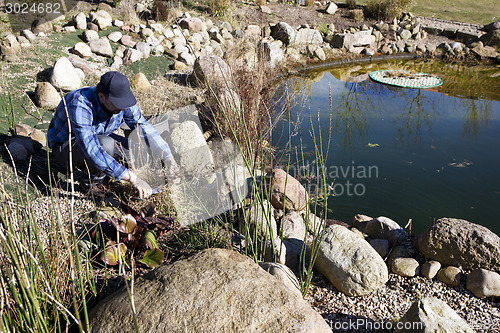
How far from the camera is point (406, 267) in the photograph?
101 inches

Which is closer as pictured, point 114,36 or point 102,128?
point 102,128

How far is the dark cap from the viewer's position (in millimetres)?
2771

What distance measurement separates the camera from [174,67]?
648 cm

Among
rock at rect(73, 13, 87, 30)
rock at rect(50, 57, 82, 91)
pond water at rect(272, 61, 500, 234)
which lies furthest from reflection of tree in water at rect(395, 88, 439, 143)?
rock at rect(73, 13, 87, 30)

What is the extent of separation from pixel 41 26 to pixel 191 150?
4169 millimetres

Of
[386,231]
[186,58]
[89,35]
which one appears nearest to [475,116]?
[386,231]

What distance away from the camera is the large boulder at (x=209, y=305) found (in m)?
1.53

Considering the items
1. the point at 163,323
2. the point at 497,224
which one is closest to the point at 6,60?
the point at 163,323

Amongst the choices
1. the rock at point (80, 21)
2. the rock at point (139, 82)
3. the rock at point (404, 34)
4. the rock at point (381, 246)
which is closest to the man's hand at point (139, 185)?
the rock at point (381, 246)

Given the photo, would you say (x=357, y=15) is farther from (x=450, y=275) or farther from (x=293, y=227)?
(x=450, y=275)

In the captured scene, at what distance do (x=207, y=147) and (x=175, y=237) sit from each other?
1381mm

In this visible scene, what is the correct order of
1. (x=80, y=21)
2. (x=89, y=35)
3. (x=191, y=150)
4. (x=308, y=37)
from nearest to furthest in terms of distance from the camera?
(x=191, y=150), (x=89, y=35), (x=80, y=21), (x=308, y=37)

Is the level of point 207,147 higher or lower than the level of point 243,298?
lower

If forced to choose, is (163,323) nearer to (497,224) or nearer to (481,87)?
(497,224)
